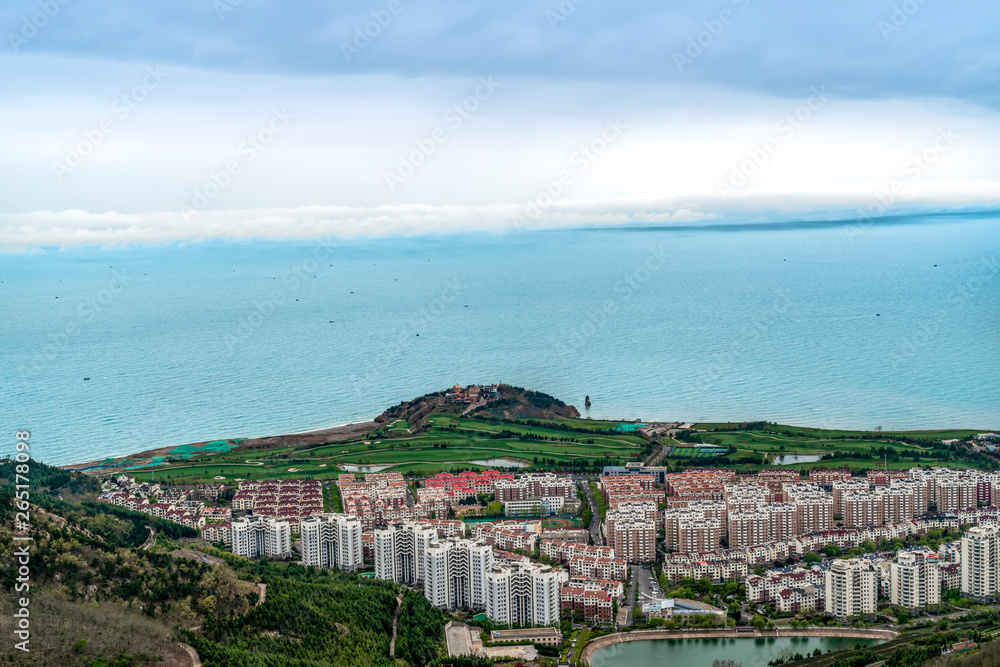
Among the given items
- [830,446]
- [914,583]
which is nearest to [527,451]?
[830,446]

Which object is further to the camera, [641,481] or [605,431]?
[605,431]

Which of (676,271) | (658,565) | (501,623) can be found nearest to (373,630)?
(501,623)

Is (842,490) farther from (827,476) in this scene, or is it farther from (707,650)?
(707,650)

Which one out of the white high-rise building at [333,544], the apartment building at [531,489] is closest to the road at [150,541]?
the white high-rise building at [333,544]

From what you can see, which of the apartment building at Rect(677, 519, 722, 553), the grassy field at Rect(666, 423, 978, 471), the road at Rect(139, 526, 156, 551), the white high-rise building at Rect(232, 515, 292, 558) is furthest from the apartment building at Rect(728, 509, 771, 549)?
the road at Rect(139, 526, 156, 551)

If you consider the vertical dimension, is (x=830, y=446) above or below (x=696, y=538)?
above

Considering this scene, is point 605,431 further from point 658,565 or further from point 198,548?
point 198,548
